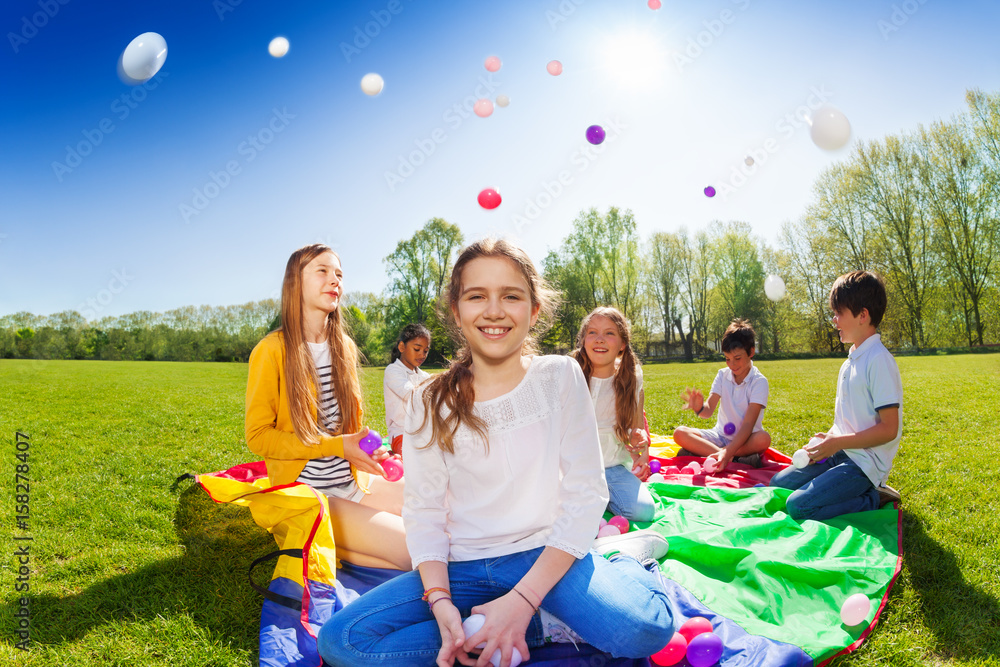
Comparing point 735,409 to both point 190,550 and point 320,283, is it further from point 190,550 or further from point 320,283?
point 190,550

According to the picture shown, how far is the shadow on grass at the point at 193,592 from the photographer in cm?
248

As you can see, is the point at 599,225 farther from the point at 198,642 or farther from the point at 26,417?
the point at 198,642

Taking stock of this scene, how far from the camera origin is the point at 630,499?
11.7 feet

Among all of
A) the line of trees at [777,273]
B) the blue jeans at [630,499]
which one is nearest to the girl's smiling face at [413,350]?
the blue jeans at [630,499]

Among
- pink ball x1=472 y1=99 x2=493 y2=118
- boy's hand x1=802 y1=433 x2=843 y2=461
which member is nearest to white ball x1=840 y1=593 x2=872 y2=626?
boy's hand x1=802 y1=433 x2=843 y2=461

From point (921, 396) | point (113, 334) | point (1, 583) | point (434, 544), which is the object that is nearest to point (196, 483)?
point (1, 583)

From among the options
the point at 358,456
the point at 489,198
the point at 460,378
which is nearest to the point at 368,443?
the point at 358,456

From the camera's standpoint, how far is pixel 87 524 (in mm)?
3760

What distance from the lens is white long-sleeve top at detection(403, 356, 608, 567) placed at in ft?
6.76

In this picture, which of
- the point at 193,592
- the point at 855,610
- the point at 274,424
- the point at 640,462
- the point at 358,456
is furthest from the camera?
the point at 640,462

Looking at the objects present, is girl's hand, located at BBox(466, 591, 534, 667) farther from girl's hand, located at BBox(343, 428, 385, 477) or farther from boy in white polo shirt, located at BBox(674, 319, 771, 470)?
boy in white polo shirt, located at BBox(674, 319, 771, 470)

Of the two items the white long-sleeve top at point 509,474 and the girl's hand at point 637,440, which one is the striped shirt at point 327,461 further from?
the girl's hand at point 637,440

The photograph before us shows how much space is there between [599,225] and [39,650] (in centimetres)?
2854

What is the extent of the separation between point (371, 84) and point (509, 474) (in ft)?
15.8
